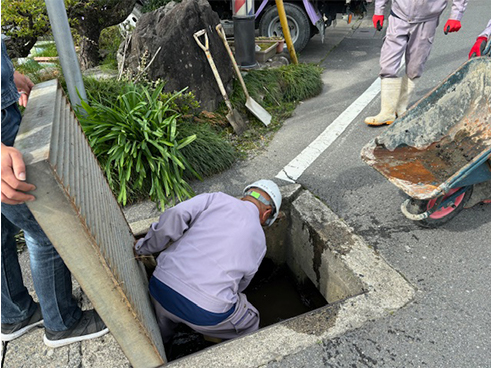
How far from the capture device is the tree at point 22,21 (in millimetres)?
4406

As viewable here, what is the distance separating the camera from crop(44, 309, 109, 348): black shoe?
6.70ft

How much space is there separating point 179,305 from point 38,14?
165 inches

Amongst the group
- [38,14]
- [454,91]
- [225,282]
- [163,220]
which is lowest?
[225,282]

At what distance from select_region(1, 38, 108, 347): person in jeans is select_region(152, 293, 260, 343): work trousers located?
35 centimetres

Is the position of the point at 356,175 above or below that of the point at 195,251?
below

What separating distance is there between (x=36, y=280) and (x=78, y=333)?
15.3 inches

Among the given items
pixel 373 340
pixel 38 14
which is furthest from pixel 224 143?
pixel 38 14

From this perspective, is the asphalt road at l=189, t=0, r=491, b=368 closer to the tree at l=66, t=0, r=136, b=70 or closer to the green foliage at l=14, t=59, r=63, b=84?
the green foliage at l=14, t=59, r=63, b=84

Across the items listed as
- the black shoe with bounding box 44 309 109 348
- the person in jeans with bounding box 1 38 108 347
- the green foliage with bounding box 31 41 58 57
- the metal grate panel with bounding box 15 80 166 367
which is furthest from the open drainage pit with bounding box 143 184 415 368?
the green foliage with bounding box 31 41 58 57

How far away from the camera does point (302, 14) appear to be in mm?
6957

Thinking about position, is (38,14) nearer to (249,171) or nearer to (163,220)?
(249,171)

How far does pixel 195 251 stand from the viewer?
2.10 m

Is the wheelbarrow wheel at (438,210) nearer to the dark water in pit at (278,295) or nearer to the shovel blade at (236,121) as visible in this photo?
the dark water in pit at (278,295)

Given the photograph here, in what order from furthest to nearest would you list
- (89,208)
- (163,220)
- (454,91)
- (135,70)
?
(135,70) < (454,91) < (163,220) < (89,208)
